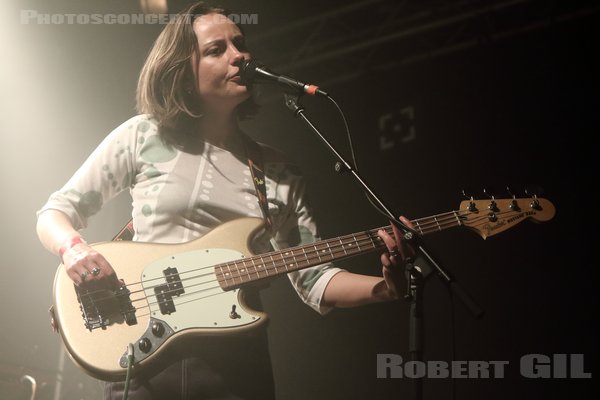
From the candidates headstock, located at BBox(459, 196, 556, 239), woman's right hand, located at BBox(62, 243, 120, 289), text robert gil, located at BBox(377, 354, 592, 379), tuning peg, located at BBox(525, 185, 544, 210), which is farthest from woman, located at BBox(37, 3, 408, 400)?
text robert gil, located at BBox(377, 354, 592, 379)

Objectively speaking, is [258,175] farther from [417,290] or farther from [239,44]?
[417,290]

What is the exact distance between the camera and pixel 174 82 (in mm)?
2143

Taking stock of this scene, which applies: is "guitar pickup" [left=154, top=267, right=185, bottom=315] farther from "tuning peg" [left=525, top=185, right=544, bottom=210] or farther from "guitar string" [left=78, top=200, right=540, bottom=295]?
"tuning peg" [left=525, top=185, right=544, bottom=210]

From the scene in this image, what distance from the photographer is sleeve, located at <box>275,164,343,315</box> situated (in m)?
2.09

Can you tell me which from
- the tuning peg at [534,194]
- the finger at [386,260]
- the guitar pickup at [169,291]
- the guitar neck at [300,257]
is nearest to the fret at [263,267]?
the guitar neck at [300,257]

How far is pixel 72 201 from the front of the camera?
1.95 m

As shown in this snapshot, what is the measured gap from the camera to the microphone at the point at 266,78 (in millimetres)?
1845

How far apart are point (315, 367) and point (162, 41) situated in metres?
1.73

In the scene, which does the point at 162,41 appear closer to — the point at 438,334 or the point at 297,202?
the point at 297,202

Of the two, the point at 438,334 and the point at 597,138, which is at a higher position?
the point at 597,138

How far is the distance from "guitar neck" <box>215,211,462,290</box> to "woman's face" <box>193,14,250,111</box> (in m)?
0.60

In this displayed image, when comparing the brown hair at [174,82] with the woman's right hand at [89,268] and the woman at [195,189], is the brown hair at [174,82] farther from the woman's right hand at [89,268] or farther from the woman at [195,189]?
the woman's right hand at [89,268]

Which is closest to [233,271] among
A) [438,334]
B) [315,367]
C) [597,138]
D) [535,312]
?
[315,367]

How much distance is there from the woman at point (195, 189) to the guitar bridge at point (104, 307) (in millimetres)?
43
